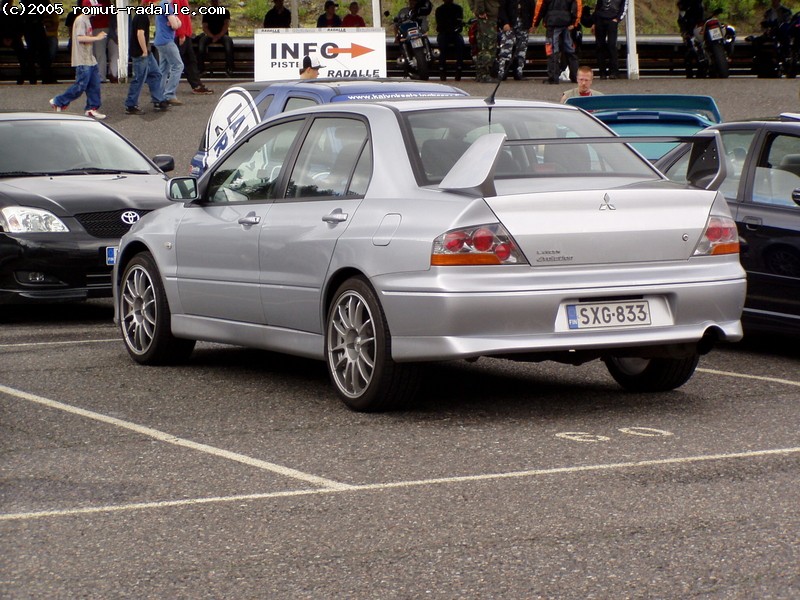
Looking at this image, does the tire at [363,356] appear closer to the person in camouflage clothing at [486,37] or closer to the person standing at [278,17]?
the person in camouflage clothing at [486,37]

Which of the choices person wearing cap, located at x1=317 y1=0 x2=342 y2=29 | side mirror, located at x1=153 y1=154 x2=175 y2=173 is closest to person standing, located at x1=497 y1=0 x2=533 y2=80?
person wearing cap, located at x1=317 y1=0 x2=342 y2=29

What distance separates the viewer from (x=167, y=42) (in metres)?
23.8

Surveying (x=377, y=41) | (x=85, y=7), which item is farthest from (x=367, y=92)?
(x=85, y=7)

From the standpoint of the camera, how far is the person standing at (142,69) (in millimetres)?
22688

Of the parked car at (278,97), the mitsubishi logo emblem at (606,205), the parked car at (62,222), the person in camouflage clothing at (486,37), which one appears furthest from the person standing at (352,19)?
the mitsubishi logo emblem at (606,205)

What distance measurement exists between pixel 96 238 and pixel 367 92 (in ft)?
8.45

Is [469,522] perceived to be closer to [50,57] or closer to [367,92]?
[367,92]

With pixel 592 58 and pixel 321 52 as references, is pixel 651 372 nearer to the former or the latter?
pixel 321 52

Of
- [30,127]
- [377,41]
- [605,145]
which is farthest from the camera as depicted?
[377,41]

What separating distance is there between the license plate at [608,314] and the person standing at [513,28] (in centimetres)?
1995

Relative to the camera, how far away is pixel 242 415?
289 inches

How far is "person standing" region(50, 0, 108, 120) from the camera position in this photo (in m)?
22.7

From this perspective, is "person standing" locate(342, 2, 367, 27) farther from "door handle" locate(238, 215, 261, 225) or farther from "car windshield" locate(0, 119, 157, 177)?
"door handle" locate(238, 215, 261, 225)

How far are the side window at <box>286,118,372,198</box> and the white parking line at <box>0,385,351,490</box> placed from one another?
1.57 meters
